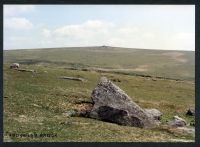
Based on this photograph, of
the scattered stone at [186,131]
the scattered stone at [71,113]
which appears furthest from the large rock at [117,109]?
the scattered stone at [186,131]

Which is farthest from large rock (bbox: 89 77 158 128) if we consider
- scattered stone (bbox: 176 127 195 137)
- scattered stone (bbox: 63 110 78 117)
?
scattered stone (bbox: 176 127 195 137)

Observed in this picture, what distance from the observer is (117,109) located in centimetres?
3175

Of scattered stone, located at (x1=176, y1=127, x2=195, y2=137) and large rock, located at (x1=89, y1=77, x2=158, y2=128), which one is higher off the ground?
large rock, located at (x1=89, y1=77, x2=158, y2=128)

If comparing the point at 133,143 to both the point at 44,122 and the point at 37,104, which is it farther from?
the point at 37,104

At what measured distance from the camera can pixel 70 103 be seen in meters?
38.8

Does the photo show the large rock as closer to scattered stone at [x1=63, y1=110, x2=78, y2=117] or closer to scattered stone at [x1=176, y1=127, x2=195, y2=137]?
scattered stone at [x1=63, y1=110, x2=78, y2=117]

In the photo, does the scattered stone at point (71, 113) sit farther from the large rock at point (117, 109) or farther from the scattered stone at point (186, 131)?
the scattered stone at point (186, 131)

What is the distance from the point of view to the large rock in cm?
3167

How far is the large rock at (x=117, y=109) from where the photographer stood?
31.7 m

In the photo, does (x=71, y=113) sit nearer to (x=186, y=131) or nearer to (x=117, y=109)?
(x=117, y=109)

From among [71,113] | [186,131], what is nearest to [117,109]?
[71,113]

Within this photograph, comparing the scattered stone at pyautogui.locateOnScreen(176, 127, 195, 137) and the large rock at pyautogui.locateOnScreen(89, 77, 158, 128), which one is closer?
the scattered stone at pyautogui.locateOnScreen(176, 127, 195, 137)

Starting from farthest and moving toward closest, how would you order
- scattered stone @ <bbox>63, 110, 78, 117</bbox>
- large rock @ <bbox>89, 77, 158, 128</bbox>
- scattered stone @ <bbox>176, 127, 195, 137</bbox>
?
scattered stone @ <bbox>63, 110, 78, 117</bbox>
large rock @ <bbox>89, 77, 158, 128</bbox>
scattered stone @ <bbox>176, 127, 195, 137</bbox>

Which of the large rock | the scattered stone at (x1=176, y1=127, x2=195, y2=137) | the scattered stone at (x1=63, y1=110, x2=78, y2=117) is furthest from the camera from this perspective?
the scattered stone at (x1=63, y1=110, x2=78, y2=117)
